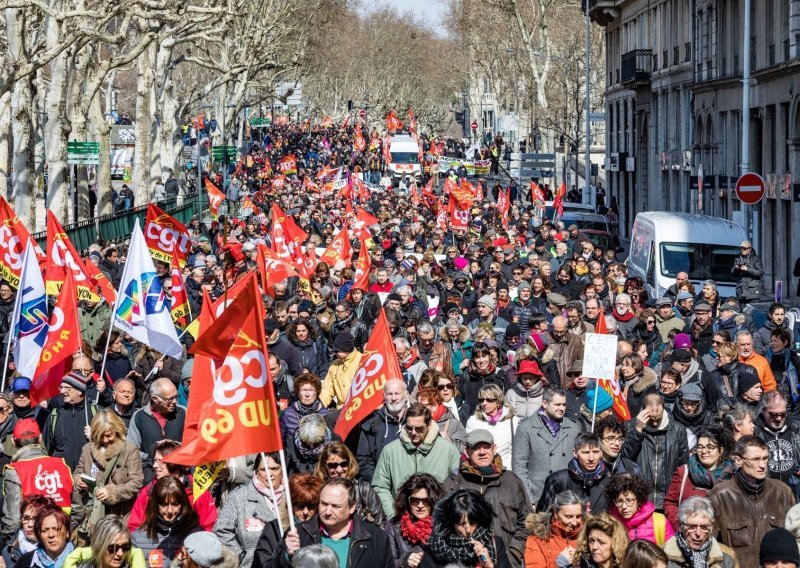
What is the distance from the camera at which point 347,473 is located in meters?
8.48

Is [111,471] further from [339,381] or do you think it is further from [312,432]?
[339,381]

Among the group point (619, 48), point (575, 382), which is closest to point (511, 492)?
point (575, 382)

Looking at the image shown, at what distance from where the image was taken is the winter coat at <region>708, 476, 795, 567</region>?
8148 millimetres

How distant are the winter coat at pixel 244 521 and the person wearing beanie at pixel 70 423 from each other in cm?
283

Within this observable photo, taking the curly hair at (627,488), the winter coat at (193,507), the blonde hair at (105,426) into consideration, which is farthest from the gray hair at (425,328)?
the curly hair at (627,488)

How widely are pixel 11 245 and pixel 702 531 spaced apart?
34.6 feet

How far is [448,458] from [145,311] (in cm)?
482

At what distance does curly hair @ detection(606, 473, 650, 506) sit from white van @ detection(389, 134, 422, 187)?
235 feet

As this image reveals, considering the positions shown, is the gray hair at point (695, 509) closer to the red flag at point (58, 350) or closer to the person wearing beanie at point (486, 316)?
the red flag at point (58, 350)

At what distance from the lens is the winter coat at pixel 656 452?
9.54 metres

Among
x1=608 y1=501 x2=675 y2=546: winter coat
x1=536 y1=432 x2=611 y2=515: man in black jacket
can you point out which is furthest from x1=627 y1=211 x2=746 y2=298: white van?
x1=608 y1=501 x2=675 y2=546: winter coat

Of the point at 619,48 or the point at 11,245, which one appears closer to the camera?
the point at 11,245

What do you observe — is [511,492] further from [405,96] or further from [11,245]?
[405,96]

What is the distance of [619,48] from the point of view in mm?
58656
